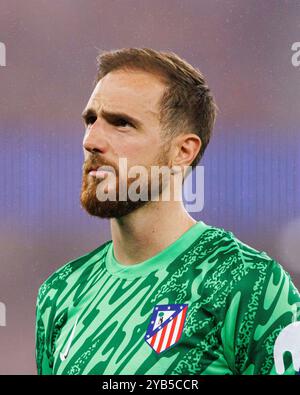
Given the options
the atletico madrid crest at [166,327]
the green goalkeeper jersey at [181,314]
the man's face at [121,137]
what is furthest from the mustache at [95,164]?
the atletico madrid crest at [166,327]

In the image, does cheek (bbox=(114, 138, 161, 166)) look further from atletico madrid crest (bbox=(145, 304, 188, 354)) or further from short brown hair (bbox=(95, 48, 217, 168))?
atletico madrid crest (bbox=(145, 304, 188, 354))

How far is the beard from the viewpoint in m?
1.98

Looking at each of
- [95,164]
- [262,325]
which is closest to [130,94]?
[95,164]

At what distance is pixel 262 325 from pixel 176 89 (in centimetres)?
79

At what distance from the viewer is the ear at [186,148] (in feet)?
6.77

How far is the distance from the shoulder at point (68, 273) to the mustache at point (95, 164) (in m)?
0.39

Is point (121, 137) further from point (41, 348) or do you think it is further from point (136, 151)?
point (41, 348)

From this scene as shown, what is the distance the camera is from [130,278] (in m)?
2.04

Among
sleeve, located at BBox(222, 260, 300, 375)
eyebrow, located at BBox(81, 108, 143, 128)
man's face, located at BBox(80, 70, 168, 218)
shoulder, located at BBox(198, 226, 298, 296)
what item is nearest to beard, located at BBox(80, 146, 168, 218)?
man's face, located at BBox(80, 70, 168, 218)

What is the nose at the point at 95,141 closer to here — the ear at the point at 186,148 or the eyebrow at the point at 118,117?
the eyebrow at the point at 118,117
